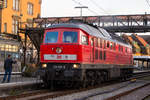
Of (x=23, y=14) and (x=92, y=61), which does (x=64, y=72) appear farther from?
(x=23, y=14)

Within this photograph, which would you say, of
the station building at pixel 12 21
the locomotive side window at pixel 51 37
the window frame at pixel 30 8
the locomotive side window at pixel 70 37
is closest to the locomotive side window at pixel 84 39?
the locomotive side window at pixel 70 37

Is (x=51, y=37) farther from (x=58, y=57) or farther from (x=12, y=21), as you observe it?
(x=12, y=21)

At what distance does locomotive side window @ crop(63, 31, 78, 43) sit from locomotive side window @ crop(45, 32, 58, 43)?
0.52 metres

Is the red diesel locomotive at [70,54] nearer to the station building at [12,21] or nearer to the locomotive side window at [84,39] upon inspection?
the locomotive side window at [84,39]

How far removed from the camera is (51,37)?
15.2m

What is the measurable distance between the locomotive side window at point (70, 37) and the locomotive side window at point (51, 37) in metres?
0.52

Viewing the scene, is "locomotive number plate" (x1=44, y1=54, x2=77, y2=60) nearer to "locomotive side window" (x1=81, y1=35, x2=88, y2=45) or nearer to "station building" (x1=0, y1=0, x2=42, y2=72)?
"locomotive side window" (x1=81, y1=35, x2=88, y2=45)

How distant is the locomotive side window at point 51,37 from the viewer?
593 inches

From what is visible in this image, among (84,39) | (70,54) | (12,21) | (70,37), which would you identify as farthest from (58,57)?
(12,21)

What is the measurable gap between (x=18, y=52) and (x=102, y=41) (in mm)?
21191

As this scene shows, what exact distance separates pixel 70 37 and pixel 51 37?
1.15m

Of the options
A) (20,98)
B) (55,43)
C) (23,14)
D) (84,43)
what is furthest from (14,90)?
(23,14)

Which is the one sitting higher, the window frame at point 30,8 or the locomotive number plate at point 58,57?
the window frame at point 30,8

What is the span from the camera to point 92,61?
52.0 feet
